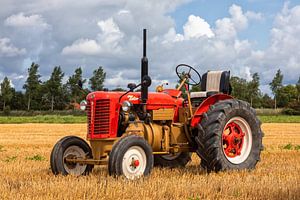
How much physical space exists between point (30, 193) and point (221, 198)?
2.52 meters

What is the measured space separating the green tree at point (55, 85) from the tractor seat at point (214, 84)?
7129 cm

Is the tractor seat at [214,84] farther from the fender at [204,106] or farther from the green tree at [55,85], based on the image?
the green tree at [55,85]

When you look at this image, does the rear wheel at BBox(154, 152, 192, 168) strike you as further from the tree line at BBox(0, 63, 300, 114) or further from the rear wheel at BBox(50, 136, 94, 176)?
the tree line at BBox(0, 63, 300, 114)

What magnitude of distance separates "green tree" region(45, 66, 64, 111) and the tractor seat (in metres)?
71.3

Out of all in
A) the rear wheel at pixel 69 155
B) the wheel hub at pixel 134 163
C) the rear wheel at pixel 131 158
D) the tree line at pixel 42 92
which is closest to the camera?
the rear wheel at pixel 131 158

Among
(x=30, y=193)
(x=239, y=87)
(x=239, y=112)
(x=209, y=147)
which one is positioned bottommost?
(x=30, y=193)

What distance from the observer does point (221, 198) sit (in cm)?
672

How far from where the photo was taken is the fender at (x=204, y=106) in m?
9.48

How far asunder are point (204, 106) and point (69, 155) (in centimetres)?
266

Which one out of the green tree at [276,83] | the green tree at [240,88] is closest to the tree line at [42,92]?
the green tree at [240,88]

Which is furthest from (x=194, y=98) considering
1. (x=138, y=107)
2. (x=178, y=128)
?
(x=138, y=107)

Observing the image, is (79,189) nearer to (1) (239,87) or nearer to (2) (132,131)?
(2) (132,131)

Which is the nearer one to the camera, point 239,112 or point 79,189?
point 79,189

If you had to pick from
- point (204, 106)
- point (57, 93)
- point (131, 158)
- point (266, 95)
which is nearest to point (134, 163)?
point (131, 158)
